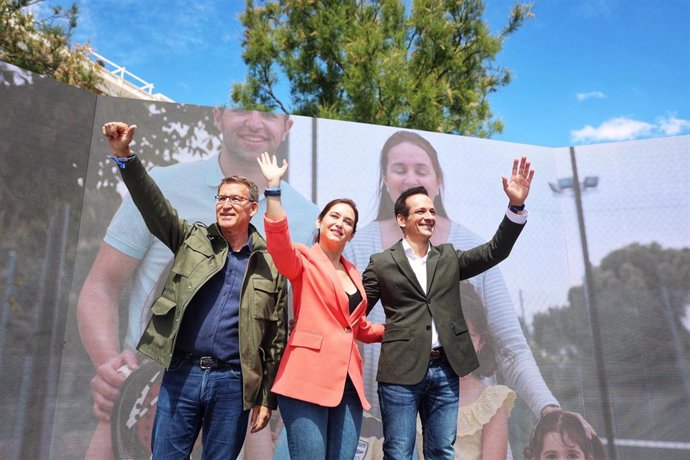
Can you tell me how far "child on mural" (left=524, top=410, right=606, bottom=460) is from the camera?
2928 millimetres

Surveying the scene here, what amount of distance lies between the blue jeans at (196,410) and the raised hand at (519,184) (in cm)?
117

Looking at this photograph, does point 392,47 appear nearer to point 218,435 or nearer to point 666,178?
point 666,178

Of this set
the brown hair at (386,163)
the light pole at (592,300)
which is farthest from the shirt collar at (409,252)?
the light pole at (592,300)

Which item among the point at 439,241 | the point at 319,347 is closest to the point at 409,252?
the point at 319,347

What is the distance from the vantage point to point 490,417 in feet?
9.66

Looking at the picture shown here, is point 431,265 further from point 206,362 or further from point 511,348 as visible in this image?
point 511,348

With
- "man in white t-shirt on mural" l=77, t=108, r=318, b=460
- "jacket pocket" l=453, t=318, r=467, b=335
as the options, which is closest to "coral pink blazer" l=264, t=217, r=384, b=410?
"jacket pocket" l=453, t=318, r=467, b=335

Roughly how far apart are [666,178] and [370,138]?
2.01 m

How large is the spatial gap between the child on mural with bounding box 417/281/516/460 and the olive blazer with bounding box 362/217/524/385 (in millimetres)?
1306

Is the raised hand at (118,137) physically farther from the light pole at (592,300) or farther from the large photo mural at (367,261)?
the light pole at (592,300)

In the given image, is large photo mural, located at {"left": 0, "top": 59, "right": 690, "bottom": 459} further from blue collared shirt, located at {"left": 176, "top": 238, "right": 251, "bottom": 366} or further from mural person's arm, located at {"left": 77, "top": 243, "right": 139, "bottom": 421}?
blue collared shirt, located at {"left": 176, "top": 238, "right": 251, "bottom": 366}

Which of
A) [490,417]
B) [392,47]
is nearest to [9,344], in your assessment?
[490,417]

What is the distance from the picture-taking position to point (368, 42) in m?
5.92

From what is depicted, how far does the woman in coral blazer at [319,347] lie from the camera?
1477 millimetres
